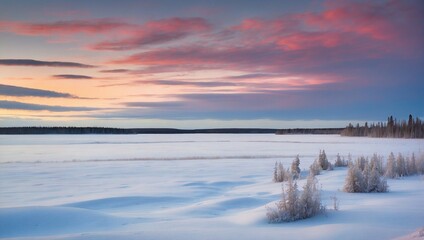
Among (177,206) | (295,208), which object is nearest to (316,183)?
(177,206)

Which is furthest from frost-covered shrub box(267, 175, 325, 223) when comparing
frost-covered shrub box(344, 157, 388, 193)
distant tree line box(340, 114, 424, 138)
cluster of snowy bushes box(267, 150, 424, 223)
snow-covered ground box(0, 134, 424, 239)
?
distant tree line box(340, 114, 424, 138)

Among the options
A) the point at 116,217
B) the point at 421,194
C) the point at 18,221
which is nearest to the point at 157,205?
the point at 116,217

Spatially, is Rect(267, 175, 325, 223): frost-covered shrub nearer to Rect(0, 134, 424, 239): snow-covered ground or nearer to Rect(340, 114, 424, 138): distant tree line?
Rect(0, 134, 424, 239): snow-covered ground

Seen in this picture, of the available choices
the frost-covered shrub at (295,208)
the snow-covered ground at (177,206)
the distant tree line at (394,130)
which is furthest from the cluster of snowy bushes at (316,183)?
the distant tree line at (394,130)

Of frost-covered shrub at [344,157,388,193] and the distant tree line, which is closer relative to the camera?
frost-covered shrub at [344,157,388,193]

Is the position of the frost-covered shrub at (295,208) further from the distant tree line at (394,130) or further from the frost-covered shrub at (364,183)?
the distant tree line at (394,130)

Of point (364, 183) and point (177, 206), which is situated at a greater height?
point (364, 183)

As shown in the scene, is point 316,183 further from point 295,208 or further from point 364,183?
point 295,208

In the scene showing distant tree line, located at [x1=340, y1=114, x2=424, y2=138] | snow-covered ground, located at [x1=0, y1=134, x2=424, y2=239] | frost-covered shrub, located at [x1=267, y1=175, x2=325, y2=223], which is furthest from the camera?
distant tree line, located at [x1=340, y1=114, x2=424, y2=138]

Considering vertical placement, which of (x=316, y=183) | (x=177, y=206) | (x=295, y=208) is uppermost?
(x=295, y=208)

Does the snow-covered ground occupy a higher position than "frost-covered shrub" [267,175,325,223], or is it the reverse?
"frost-covered shrub" [267,175,325,223]

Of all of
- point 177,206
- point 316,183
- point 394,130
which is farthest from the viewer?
point 394,130

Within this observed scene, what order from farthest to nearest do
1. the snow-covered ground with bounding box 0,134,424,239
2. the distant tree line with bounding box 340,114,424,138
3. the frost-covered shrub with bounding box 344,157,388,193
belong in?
1. the distant tree line with bounding box 340,114,424,138
2. the frost-covered shrub with bounding box 344,157,388,193
3. the snow-covered ground with bounding box 0,134,424,239

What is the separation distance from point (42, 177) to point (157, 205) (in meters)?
6.20
